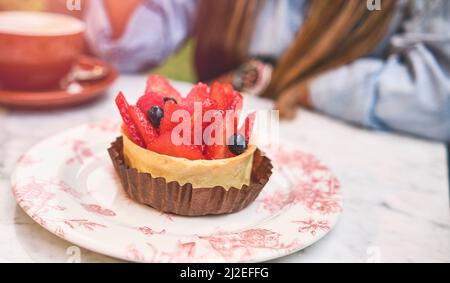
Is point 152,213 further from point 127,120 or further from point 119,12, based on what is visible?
point 119,12

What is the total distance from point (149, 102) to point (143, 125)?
0.05 metres

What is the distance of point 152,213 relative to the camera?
31.5 inches

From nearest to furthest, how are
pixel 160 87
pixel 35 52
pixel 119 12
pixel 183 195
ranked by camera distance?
pixel 183 195
pixel 160 87
pixel 35 52
pixel 119 12

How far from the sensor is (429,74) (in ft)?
4.27

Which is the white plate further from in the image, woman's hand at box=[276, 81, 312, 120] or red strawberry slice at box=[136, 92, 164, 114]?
woman's hand at box=[276, 81, 312, 120]

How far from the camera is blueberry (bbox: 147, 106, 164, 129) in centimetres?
81

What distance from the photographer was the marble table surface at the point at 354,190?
749 millimetres

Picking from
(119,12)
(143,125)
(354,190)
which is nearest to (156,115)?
(143,125)

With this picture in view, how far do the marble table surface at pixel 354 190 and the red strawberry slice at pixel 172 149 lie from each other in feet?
0.62

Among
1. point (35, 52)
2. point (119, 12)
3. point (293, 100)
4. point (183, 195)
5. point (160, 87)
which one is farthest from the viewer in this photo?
point (119, 12)

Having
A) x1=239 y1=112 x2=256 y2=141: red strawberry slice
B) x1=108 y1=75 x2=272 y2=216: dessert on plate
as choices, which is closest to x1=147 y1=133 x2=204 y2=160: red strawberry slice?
x1=108 y1=75 x2=272 y2=216: dessert on plate
